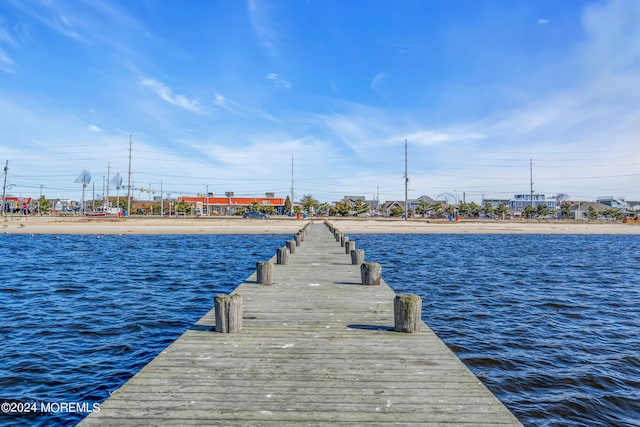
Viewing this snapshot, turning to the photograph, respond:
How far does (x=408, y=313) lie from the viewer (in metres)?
7.28

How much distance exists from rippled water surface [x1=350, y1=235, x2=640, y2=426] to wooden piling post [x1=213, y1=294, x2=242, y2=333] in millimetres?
4814

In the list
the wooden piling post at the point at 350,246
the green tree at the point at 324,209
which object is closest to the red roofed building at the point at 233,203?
the green tree at the point at 324,209

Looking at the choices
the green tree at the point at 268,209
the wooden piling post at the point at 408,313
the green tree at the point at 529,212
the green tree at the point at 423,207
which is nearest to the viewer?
the wooden piling post at the point at 408,313

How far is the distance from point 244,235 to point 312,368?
42793mm

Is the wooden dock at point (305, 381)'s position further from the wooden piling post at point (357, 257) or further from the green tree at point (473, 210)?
the green tree at point (473, 210)

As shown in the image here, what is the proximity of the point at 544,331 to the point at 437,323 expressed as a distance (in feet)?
9.29

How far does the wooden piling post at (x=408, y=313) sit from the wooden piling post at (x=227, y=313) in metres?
2.84

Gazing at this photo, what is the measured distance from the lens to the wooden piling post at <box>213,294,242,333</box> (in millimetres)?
7043

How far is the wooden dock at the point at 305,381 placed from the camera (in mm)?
4207

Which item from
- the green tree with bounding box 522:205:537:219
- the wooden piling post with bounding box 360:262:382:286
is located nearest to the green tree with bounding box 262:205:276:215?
the green tree with bounding box 522:205:537:219

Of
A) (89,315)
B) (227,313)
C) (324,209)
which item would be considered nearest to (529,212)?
(324,209)

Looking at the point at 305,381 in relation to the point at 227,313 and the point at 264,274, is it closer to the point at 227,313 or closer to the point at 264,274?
the point at 227,313

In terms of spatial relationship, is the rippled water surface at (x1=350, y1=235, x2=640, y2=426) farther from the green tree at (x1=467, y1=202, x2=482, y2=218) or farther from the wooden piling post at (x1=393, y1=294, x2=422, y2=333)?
the green tree at (x1=467, y1=202, x2=482, y2=218)

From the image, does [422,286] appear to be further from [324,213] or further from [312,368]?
[324,213]
